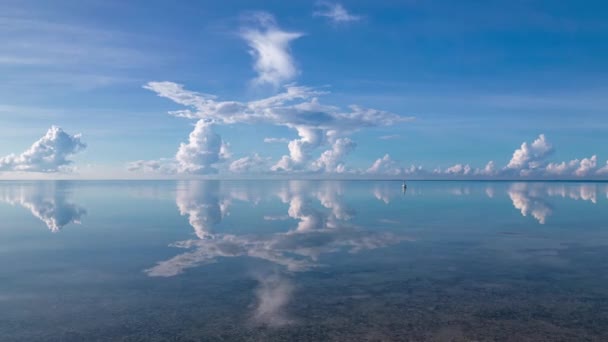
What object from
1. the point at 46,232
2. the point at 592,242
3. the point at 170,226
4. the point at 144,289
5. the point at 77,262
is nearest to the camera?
the point at 144,289

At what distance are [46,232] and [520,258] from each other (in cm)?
4148

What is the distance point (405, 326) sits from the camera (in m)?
16.5

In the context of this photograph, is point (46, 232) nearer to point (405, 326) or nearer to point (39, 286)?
point (39, 286)

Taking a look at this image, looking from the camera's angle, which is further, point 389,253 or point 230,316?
point 389,253

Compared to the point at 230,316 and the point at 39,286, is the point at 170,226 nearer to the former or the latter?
the point at 39,286

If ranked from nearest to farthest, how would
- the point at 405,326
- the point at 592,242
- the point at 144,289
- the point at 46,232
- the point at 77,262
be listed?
the point at 405,326, the point at 144,289, the point at 77,262, the point at 592,242, the point at 46,232

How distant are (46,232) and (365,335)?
123ft

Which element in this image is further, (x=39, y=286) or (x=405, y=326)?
(x=39, y=286)

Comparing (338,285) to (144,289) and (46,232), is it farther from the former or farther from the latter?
(46,232)

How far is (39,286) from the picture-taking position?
2219 cm

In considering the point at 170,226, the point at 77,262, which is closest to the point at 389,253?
the point at 77,262

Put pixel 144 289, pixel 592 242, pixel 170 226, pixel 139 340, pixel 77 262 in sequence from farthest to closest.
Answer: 1. pixel 170 226
2. pixel 592 242
3. pixel 77 262
4. pixel 144 289
5. pixel 139 340

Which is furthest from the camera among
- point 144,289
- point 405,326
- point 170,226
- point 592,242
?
point 170,226

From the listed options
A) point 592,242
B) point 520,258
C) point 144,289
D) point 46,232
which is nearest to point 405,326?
point 144,289
